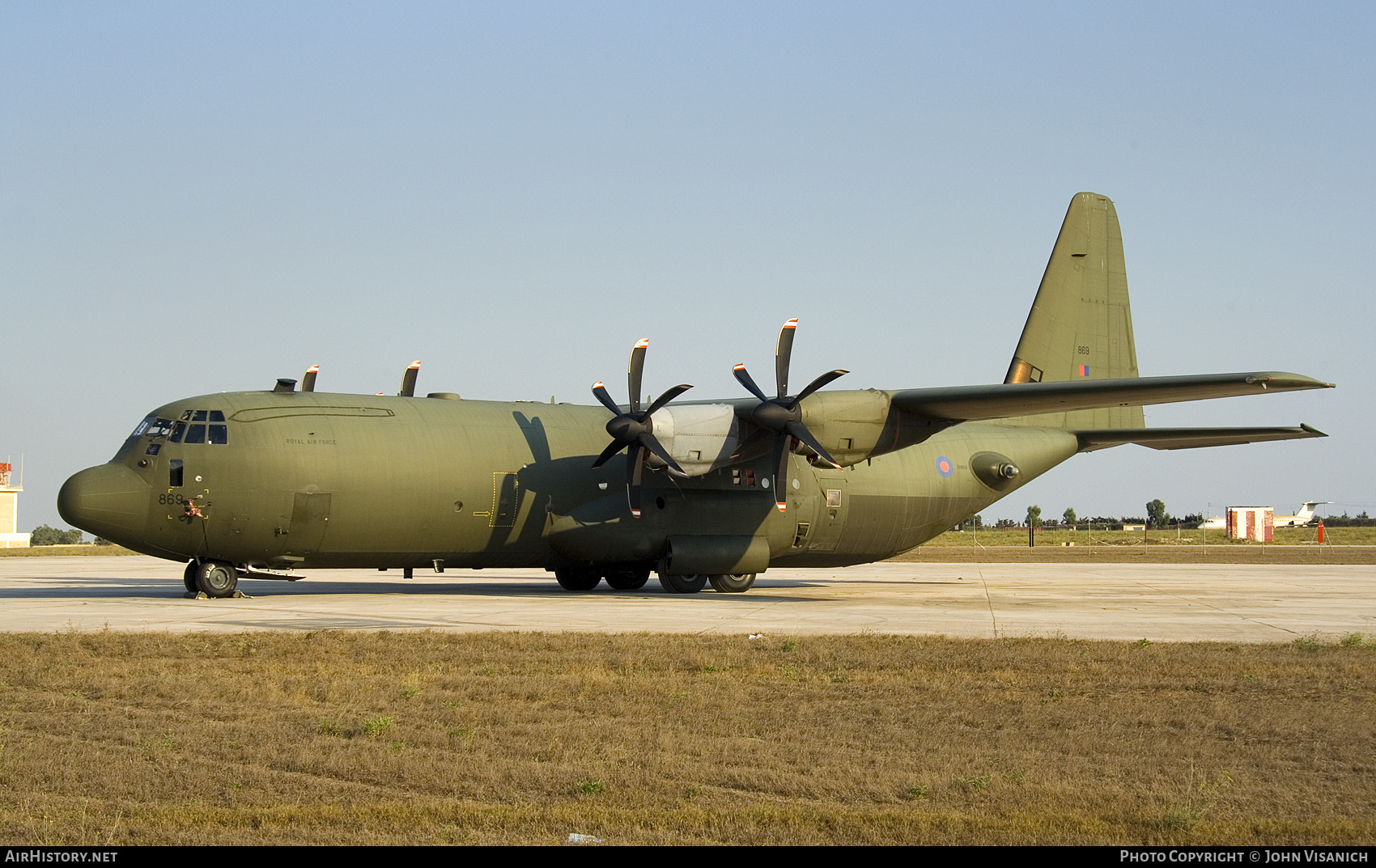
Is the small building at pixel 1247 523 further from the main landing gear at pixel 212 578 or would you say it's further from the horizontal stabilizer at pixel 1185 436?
the main landing gear at pixel 212 578

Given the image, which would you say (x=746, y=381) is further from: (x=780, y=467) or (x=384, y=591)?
(x=384, y=591)

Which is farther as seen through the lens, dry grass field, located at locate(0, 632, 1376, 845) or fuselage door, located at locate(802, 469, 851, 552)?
fuselage door, located at locate(802, 469, 851, 552)

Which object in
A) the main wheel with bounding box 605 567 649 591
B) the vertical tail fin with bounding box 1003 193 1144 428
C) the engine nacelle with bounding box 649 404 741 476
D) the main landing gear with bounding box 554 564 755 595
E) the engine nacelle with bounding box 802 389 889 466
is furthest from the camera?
the vertical tail fin with bounding box 1003 193 1144 428

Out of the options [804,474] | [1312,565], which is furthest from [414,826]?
[1312,565]

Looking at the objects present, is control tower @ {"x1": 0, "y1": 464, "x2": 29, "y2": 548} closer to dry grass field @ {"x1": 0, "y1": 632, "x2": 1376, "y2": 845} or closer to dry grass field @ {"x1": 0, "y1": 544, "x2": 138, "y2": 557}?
dry grass field @ {"x1": 0, "y1": 544, "x2": 138, "y2": 557}

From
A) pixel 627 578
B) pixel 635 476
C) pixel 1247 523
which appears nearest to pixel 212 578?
pixel 635 476

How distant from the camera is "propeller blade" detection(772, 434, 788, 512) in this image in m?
24.8

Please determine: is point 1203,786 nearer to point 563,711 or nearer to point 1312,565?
point 563,711

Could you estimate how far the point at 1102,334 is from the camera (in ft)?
109

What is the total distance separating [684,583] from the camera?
27.8m

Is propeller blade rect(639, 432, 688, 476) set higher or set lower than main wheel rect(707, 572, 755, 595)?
higher

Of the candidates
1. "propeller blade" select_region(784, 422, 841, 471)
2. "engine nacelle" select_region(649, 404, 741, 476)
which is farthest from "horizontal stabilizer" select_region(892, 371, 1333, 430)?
"engine nacelle" select_region(649, 404, 741, 476)

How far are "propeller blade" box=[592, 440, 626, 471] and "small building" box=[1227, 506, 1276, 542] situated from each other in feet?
236

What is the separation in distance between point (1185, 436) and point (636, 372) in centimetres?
1395
